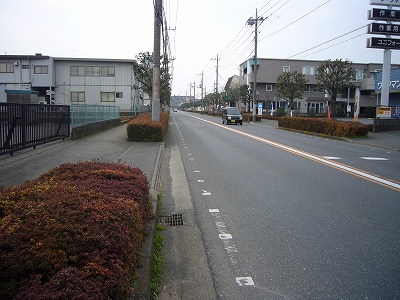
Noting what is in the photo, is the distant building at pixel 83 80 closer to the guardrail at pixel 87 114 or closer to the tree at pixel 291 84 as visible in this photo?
the tree at pixel 291 84

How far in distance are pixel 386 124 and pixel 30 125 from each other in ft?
72.5

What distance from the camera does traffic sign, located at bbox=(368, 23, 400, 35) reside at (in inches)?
1032

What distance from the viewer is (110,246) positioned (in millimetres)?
3193

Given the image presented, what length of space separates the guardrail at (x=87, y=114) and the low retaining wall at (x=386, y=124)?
59.5 ft

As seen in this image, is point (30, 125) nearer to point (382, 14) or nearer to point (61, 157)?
point (61, 157)

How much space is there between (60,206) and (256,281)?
219cm

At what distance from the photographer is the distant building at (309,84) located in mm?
68938

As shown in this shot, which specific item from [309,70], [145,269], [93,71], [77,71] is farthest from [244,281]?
[309,70]

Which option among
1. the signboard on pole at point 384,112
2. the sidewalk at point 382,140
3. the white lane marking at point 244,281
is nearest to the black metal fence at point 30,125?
the white lane marking at point 244,281

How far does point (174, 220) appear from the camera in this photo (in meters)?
6.34

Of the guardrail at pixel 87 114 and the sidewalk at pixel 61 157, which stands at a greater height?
the guardrail at pixel 87 114

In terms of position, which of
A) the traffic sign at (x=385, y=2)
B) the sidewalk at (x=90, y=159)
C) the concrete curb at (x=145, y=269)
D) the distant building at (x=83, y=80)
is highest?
the traffic sign at (x=385, y=2)

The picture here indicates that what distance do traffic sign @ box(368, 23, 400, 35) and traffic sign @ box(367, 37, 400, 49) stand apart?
0.50 meters

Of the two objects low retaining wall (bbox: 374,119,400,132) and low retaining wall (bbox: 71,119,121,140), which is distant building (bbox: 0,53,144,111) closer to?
low retaining wall (bbox: 71,119,121,140)
